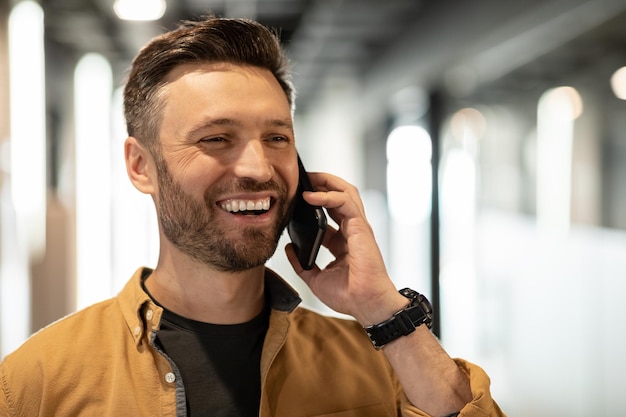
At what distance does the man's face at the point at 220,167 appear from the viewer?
62.0 inches

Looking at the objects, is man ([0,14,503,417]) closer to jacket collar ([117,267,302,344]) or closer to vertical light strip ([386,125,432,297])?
jacket collar ([117,267,302,344])

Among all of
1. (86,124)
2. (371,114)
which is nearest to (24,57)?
(86,124)

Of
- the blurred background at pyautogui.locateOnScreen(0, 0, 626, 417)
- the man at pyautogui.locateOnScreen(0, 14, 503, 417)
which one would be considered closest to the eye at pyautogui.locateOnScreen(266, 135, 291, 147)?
the man at pyautogui.locateOnScreen(0, 14, 503, 417)

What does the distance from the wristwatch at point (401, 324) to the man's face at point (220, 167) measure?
306 millimetres

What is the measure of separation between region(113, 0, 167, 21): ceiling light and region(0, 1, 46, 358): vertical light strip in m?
0.63

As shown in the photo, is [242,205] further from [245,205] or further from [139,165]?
[139,165]

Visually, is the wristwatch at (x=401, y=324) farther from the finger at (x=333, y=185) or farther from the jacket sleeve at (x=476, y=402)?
the finger at (x=333, y=185)

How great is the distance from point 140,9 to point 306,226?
409 centimetres

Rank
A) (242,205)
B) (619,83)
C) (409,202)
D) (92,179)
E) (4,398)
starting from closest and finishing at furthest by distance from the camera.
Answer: (4,398), (242,205), (619,83), (409,202), (92,179)

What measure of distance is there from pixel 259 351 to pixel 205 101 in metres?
0.59

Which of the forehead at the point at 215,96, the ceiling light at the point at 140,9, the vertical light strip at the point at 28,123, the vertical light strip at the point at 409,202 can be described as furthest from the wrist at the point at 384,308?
the vertical light strip at the point at 409,202

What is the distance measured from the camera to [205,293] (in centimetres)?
165

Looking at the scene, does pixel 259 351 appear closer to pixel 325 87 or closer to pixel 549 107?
pixel 549 107

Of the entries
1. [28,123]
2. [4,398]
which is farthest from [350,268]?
[28,123]
